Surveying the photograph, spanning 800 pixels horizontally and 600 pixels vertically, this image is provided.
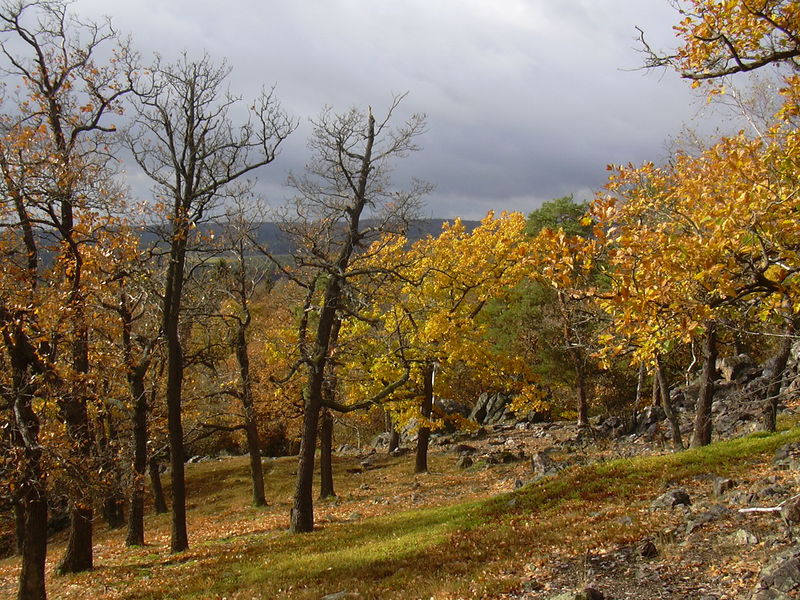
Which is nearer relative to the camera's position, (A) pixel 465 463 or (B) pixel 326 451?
(B) pixel 326 451

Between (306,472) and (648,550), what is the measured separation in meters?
11.0

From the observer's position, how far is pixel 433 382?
29453 millimetres

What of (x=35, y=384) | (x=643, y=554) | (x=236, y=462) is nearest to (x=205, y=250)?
(x=35, y=384)

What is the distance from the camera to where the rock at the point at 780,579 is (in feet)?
21.1

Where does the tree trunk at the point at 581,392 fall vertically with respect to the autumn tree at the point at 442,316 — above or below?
below

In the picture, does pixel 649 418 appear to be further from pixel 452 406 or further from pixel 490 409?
pixel 452 406

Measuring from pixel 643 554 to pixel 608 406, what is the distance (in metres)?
38.6

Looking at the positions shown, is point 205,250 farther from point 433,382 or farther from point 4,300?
point 433,382

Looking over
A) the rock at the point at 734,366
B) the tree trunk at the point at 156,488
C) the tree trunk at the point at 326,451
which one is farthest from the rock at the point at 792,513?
the rock at the point at 734,366

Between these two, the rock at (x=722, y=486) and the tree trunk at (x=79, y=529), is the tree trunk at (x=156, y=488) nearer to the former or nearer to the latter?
the tree trunk at (x=79, y=529)

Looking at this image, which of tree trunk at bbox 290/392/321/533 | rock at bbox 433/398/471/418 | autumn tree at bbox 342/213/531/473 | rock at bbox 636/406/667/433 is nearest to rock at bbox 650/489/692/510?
tree trunk at bbox 290/392/321/533

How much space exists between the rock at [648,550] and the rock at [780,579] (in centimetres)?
255

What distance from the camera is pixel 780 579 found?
6637mm

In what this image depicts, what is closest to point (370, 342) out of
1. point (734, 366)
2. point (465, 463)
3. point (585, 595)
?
point (465, 463)
